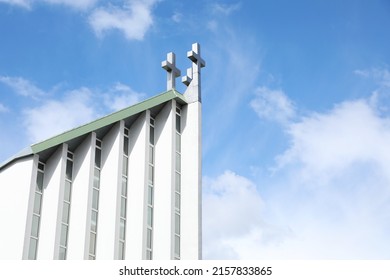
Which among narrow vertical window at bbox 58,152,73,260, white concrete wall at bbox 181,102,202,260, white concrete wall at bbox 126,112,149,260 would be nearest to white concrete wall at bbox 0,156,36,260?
narrow vertical window at bbox 58,152,73,260

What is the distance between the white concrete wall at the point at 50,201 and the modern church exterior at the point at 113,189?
0.15 ft

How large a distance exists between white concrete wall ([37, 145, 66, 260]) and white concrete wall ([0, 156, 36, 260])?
1.05 m

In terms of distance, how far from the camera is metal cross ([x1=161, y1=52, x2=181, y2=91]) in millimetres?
35844

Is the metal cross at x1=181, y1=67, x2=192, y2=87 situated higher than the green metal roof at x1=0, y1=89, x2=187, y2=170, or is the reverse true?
the metal cross at x1=181, y1=67, x2=192, y2=87

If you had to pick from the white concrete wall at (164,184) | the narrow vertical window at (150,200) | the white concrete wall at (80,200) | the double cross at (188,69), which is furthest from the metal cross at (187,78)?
the white concrete wall at (80,200)

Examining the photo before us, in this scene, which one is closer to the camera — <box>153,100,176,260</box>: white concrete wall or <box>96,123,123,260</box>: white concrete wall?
<box>96,123,123,260</box>: white concrete wall

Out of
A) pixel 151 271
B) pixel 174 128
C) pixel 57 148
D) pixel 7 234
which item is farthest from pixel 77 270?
pixel 174 128

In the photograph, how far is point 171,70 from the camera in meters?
36.2

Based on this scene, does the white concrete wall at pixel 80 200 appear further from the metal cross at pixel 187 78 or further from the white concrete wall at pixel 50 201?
the metal cross at pixel 187 78

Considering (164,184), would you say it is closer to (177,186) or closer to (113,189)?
(177,186)

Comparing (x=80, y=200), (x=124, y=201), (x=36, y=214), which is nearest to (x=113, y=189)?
(x=124, y=201)

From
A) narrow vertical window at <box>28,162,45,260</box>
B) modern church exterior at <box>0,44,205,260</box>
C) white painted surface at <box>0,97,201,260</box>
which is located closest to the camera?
narrow vertical window at <box>28,162,45,260</box>

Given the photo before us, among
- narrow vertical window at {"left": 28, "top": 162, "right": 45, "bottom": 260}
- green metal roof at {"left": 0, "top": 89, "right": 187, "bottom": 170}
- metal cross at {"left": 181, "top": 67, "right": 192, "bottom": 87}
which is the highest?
metal cross at {"left": 181, "top": 67, "right": 192, "bottom": 87}

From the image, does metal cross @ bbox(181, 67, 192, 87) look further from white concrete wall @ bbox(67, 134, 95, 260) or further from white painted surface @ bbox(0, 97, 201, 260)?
white concrete wall @ bbox(67, 134, 95, 260)
